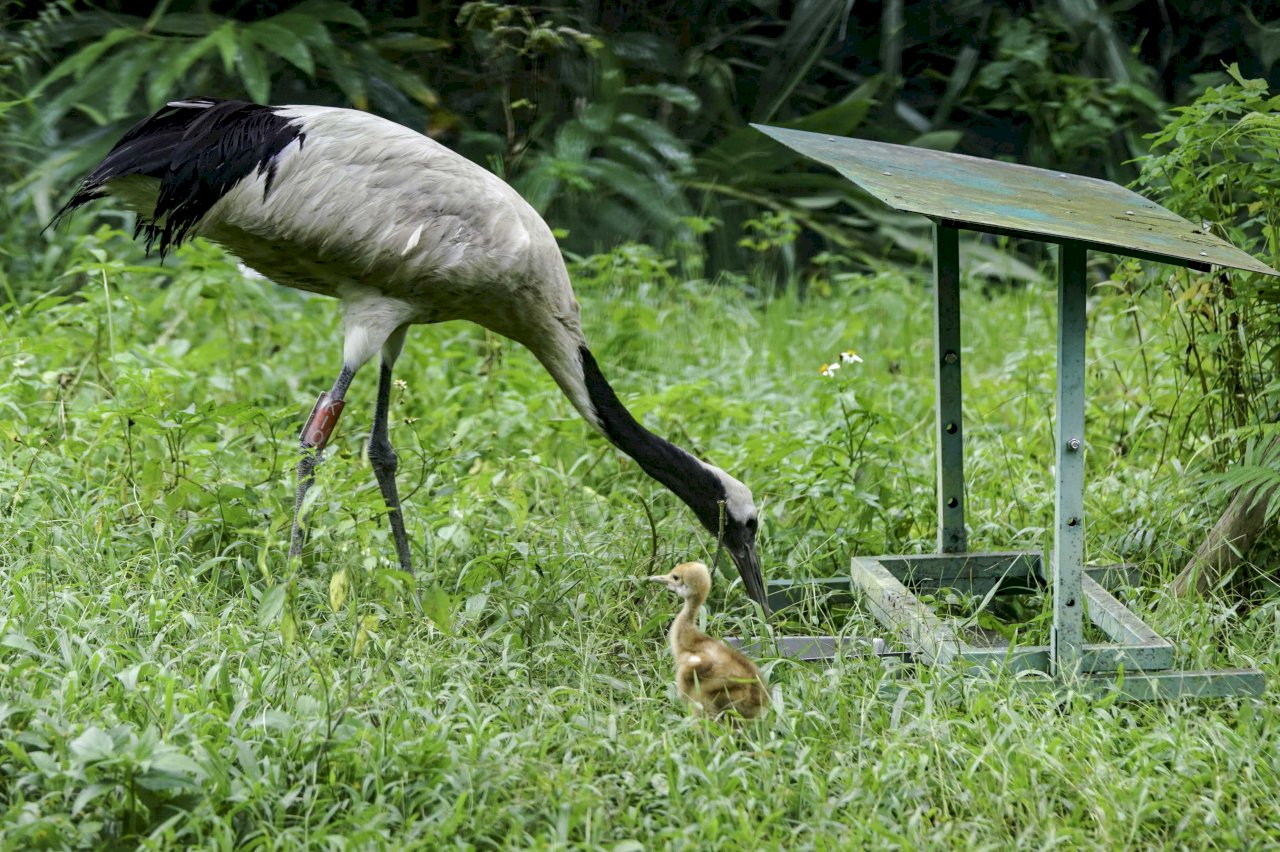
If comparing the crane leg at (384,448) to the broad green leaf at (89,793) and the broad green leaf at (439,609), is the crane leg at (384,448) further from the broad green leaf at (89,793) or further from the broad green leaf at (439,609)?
the broad green leaf at (89,793)

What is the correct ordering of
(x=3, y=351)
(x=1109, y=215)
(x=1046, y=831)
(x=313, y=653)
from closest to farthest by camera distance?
(x=1046, y=831) → (x=313, y=653) → (x=1109, y=215) → (x=3, y=351)

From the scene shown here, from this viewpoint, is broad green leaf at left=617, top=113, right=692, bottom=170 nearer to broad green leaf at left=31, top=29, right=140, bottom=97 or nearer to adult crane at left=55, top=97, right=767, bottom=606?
broad green leaf at left=31, top=29, right=140, bottom=97

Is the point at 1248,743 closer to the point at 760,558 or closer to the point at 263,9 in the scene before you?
the point at 760,558

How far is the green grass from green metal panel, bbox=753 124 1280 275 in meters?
0.87

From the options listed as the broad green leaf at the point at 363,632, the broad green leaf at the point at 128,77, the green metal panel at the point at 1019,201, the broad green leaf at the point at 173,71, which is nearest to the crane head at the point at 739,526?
the green metal panel at the point at 1019,201

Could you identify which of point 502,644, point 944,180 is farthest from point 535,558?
point 944,180

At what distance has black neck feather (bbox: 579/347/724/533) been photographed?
434cm

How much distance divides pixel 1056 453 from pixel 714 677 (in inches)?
42.5

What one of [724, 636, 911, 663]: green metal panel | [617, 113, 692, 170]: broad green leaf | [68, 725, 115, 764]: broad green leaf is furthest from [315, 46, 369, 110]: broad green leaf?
[68, 725, 115, 764]: broad green leaf

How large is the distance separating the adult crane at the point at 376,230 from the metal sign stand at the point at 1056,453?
60 centimetres

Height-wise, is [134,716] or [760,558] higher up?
[134,716]

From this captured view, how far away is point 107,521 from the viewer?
435 cm

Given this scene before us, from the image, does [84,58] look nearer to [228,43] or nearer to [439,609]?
[228,43]

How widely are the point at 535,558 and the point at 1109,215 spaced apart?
1948 mm
